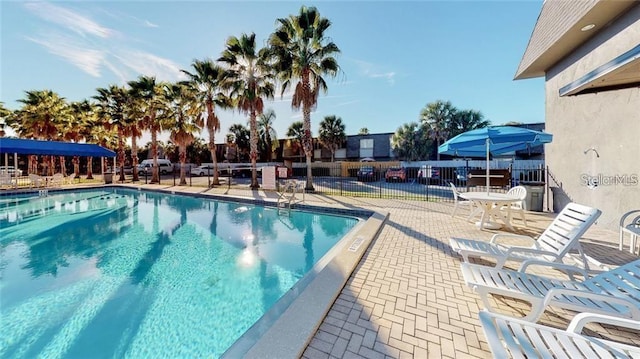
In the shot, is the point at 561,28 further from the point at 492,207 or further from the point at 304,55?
the point at 304,55

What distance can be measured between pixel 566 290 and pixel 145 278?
5256 millimetres

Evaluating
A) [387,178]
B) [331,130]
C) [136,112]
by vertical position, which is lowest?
[387,178]

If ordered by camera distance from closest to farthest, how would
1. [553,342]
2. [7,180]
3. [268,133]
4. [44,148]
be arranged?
[553,342]
[7,180]
[44,148]
[268,133]

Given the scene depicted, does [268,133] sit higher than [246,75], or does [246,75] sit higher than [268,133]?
[246,75]

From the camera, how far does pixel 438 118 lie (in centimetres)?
2405

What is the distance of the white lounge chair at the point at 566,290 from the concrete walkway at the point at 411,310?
0.36 m

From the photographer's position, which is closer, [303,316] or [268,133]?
[303,316]

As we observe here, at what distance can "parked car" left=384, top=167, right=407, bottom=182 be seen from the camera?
61.0 ft

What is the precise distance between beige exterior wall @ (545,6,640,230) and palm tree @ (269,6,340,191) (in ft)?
28.5

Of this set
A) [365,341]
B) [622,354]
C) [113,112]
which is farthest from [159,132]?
[622,354]

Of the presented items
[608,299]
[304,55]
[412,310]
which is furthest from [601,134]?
[304,55]

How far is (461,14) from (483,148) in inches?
207

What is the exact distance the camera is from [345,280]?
3.00m

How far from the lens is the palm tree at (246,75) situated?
1326 centimetres
